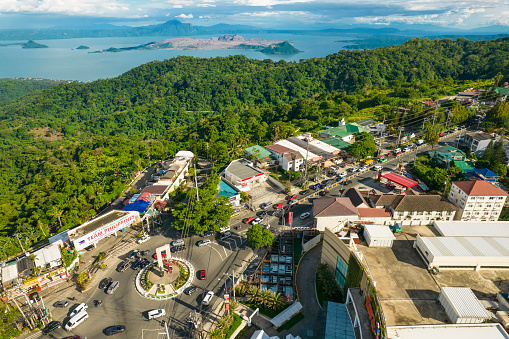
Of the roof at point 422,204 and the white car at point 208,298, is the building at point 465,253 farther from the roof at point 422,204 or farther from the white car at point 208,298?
the white car at point 208,298

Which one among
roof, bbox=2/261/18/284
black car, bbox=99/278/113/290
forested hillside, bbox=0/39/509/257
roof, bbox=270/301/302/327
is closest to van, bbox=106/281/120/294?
black car, bbox=99/278/113/290

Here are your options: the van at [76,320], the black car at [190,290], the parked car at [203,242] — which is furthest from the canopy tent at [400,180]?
the van at [76,320]

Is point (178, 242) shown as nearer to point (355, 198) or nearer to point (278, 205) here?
point (278, 205)

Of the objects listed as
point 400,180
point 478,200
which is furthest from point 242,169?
point 478,200

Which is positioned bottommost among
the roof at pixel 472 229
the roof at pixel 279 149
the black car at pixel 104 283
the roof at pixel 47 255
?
the black car at pixel 104 283

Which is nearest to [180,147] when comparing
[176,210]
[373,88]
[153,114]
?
[176,210]
